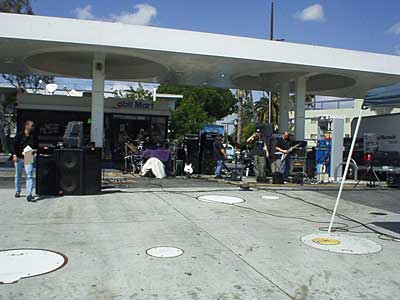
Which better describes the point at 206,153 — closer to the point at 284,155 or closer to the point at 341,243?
the point at 284,155

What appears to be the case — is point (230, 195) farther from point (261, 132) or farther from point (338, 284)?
point (338, 284)

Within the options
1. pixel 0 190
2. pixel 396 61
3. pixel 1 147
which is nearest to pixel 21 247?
pixel 0 190

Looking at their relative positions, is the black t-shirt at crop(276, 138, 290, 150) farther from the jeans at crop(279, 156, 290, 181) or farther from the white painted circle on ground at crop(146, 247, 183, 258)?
the white painted circle on ground at crop(146, 247, 183, 258)

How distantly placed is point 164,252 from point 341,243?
2692 mm

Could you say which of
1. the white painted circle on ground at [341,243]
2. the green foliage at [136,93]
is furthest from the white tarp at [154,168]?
the green foliage at [136,93]

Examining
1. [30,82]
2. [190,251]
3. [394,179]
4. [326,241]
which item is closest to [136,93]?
[30,82]

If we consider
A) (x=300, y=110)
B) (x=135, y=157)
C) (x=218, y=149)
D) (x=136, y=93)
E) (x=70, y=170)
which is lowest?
(x=70, y=170)

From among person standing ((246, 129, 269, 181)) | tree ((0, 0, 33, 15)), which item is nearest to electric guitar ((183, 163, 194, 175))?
person standing ((246, 129, 269, 181))

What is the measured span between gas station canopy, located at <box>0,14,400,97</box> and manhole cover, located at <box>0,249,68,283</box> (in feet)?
33.1

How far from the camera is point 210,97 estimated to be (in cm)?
5575

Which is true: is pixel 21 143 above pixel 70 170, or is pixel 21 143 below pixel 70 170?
above

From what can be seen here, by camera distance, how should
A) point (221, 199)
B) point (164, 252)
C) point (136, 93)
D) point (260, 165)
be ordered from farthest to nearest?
point (136, 93)
point (260, 165)
point (221, 199)
point (164, 252)

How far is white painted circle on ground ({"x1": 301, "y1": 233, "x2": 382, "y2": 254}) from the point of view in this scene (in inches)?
244

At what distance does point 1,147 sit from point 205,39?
25562mm
